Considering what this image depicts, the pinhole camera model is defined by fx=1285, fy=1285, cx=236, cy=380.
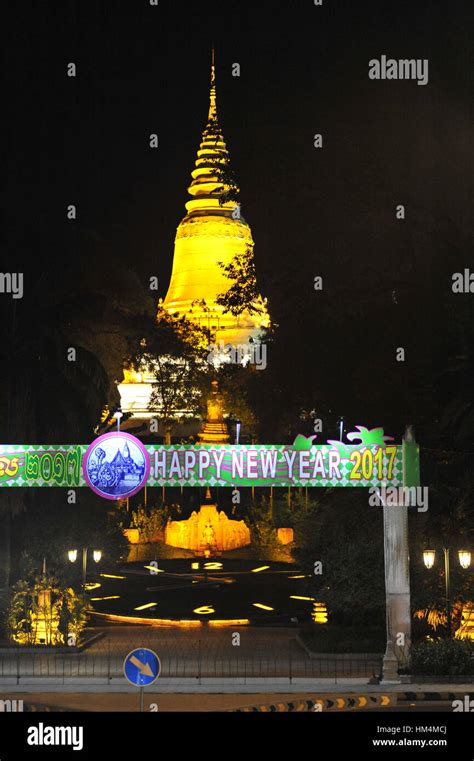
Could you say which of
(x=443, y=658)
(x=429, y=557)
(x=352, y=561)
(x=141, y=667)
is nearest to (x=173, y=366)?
(x=352, y=561)

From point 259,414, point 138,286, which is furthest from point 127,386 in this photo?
point 259,414

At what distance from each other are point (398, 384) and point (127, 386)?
1917 inches

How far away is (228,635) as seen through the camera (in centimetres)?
3331

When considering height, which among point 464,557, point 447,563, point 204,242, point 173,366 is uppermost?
point 204,242

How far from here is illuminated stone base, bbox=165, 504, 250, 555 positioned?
179 feet

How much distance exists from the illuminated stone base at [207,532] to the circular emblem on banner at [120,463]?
28.6 meters

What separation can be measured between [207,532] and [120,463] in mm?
29025

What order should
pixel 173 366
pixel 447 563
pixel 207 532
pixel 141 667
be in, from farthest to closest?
pixel 173 366
pixel 207 532
pixel 447 563
pixel 141 667

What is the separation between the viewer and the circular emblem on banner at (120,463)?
2577 centimetres

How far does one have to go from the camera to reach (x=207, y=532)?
179ft

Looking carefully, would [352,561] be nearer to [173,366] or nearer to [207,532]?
[207,532]

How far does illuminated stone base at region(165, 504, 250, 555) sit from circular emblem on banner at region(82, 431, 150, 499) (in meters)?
28.6

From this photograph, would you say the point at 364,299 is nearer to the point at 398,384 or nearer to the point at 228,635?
the point at 398,384

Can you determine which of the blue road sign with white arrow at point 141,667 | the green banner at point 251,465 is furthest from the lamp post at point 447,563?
the blue road sign with white arrow at point 141,667
